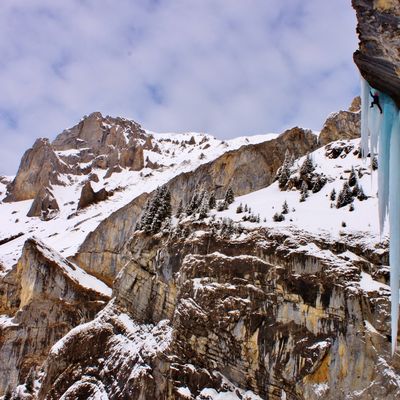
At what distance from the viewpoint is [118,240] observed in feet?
221

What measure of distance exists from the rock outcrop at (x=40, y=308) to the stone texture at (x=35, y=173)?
5874 centimetres

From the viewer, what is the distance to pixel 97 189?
10731cm

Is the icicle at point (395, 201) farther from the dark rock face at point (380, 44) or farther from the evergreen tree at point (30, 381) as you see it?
the evergreen tree at point (30, 381)

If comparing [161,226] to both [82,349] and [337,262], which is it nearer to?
[82,349]

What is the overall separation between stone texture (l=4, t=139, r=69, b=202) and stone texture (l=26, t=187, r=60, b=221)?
30.7 ft

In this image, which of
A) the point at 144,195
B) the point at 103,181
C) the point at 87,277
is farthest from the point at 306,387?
the point at 103,181

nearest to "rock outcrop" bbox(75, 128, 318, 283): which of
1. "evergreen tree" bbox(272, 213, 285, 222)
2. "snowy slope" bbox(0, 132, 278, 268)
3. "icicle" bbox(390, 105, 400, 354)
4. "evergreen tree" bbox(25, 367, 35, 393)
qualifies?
"snowy slope" bbox(0, 132, 278, 268)

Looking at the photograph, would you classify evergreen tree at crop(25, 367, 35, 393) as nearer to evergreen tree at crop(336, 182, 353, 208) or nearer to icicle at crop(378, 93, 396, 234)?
evergreen tree at crop(336, 182, 353, 208)

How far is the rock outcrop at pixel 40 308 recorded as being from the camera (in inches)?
2146

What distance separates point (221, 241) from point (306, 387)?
534 inches

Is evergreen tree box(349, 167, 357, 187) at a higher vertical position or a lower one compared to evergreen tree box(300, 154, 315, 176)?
lower

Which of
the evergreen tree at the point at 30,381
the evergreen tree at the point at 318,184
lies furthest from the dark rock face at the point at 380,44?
the evergreen tree at the point at 30,381

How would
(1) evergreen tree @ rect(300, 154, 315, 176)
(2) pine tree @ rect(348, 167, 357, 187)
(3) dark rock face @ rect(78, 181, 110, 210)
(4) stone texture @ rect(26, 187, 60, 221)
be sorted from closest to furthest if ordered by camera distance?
1. (2) pine tree @ rect(348, 167, 357, 187)
2. (1) evergreen tree @ rect(300, 154, 315, 176)
3. (3) dark rock face @ rect(78, 181, 110, 210)
4. (4) stone texture @ rect(26, 187, 60, 221)

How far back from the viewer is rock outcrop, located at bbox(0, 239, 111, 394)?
54500 mm
